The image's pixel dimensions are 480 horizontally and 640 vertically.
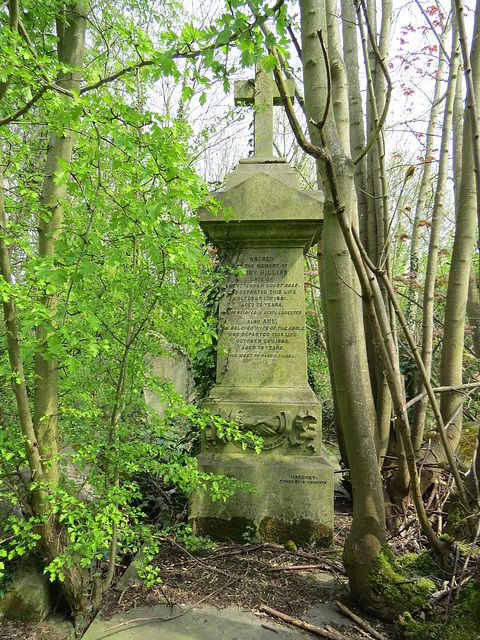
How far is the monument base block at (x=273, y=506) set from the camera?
3105 mm

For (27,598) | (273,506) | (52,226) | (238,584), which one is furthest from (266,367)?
(27,598)

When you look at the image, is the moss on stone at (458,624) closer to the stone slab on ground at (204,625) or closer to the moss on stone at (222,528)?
the stone slab on ground at (204,625)

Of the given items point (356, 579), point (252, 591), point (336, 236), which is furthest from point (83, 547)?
point (336, 236)

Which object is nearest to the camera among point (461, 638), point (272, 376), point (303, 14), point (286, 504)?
point (461, 638)

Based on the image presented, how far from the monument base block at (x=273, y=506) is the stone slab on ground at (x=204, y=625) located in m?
0.87

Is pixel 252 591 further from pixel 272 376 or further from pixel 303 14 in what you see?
pixel 303 14

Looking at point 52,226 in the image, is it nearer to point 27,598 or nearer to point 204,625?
point 27,598

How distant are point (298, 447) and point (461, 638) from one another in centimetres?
182

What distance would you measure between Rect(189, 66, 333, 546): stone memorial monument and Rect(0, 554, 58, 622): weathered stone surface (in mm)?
1165

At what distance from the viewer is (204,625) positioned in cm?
210

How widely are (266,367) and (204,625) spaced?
195 centimetres

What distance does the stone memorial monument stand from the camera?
3.14 meters

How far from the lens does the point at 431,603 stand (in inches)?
73.5

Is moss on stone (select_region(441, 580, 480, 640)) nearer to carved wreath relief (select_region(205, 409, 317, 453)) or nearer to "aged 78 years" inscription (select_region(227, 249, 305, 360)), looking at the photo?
carved wreath relief (select_region(205, 409, 317, 453))
